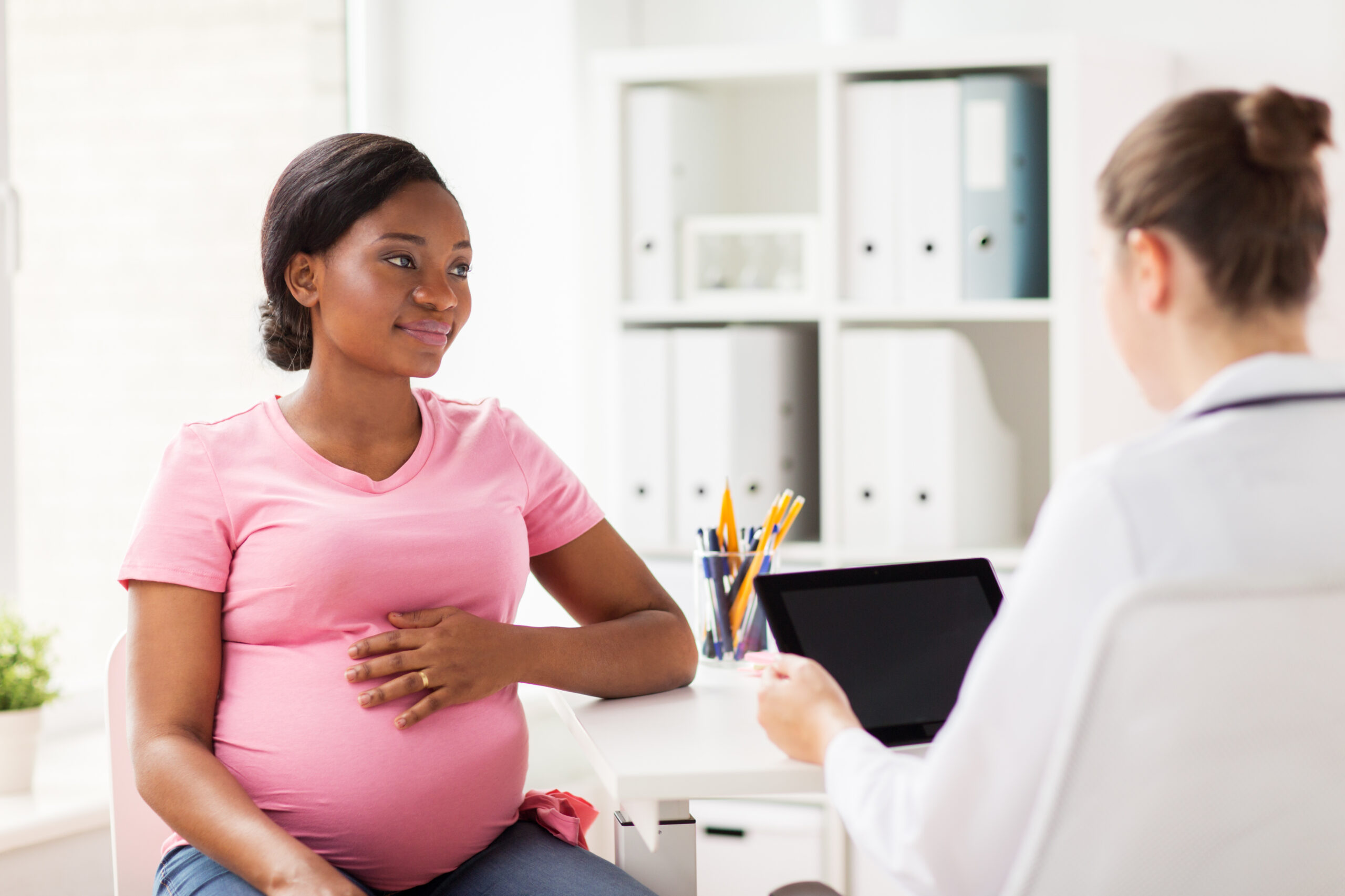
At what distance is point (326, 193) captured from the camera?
4.26ft

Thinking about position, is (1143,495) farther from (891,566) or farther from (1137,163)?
(891,566)

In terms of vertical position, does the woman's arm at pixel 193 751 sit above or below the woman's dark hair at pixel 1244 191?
below

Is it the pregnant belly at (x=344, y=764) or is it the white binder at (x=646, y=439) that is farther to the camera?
the white binder at (x=646, y=439)

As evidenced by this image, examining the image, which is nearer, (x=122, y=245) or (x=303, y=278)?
(x=303, y=278)

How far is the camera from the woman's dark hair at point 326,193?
1.30 m

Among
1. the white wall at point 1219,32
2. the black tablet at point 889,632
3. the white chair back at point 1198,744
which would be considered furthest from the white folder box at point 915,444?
the white chair back at point 1198,744

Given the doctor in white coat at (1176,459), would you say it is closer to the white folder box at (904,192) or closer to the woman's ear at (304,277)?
the woman's ear at (304,277)

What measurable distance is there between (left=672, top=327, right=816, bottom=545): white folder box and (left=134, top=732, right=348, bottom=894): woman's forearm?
45.8 inches

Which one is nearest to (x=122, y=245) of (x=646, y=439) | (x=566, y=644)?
(x=646, y=439)

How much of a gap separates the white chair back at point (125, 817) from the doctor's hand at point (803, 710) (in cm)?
68

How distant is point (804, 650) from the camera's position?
1.13 meters

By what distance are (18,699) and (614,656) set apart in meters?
0.87

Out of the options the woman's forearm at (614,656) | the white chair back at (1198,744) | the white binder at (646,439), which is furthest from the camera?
the white binder at (646,439)

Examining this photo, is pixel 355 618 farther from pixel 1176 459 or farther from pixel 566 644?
pixel 1176 459
